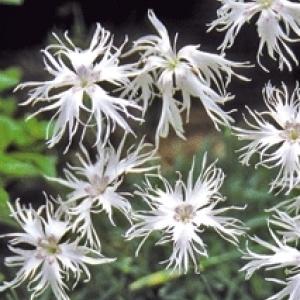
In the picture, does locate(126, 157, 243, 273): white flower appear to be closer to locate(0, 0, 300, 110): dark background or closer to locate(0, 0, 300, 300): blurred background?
locate(0, 0, 300, 300): blurred background

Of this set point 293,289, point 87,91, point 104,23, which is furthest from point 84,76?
point 104,23

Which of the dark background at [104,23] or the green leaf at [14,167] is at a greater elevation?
the dark background at [104,23]

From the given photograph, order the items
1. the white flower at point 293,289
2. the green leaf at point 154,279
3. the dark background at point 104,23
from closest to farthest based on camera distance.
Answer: the white flower at point 293,289, the green leaf at point 154,279, the dark background at point 104,23

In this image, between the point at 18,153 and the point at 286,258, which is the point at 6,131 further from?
the point at 286,258

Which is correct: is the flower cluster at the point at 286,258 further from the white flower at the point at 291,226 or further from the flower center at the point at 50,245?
the flower center at the point at 50,245

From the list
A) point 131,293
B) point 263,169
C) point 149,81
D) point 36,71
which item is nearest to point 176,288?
point 131,293

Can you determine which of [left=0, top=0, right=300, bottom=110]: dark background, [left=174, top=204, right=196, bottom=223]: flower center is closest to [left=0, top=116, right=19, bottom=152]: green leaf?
[left=174, top=204, right=196, bottom=223]: flower center

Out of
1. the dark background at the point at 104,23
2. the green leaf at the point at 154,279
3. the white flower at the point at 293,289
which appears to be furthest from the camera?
the dark background at the point at 104,23

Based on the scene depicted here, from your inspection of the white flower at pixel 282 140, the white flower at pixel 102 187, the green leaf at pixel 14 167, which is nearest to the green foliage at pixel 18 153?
the green leaf at pixel 14 167
